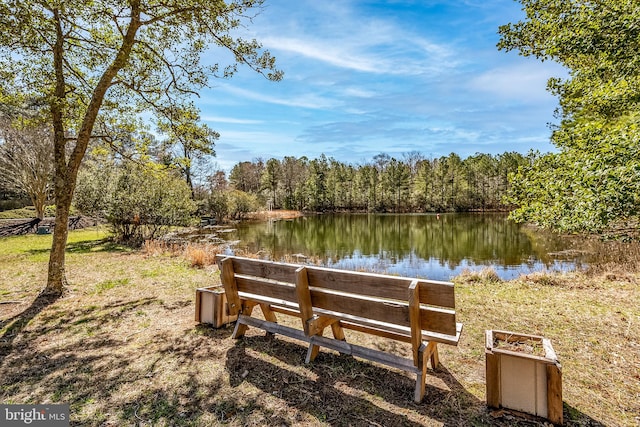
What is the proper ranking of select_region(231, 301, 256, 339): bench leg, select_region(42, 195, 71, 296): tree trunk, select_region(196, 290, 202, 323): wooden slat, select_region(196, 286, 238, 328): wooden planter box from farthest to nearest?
select_region(42, 195, 71, 296): tree trunk
select_region(196, 290, 202, 323): wooden slat
select_region(196, 286, 238, 328): wooden planter box
select_region(231, 301, 256, 339): bench leg

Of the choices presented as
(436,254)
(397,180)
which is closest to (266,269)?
(436,254)

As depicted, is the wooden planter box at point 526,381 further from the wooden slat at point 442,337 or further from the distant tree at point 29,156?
the distant tree at point 29,156

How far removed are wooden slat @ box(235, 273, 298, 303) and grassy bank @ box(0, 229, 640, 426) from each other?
67 centimetres

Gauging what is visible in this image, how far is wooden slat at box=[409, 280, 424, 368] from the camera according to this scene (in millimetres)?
2480

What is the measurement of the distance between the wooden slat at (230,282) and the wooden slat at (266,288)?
0.06 m

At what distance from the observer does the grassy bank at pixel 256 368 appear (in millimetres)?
2537

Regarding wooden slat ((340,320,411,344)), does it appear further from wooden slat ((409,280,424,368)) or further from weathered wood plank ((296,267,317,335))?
weathered wood plank ((296,267,317,335))

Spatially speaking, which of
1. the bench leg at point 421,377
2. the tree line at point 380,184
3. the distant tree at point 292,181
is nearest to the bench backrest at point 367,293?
the bench leg at point 421,377

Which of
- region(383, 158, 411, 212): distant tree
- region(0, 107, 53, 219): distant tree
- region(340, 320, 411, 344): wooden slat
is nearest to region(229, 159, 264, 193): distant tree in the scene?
region(383, 158, 411, 212): distant tree

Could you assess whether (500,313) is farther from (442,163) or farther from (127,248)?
(442,163)

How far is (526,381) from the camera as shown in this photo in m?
2.43

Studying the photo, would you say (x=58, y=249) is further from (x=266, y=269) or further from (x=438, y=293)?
(x=438, y=293)

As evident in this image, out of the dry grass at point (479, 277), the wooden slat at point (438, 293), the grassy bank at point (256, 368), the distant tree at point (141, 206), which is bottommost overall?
the dry grass at point (479, 277)

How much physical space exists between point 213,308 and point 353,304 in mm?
2205
